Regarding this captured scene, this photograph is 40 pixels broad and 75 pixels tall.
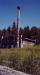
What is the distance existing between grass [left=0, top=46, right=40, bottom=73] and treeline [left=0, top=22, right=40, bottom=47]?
0.17m

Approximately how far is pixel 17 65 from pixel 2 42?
63cm

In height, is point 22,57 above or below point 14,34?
below

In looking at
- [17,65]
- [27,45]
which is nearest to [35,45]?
[27,45]

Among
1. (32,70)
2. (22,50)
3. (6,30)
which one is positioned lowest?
(32,70)

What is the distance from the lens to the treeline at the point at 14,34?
3693 millimetres

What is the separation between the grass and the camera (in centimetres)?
349

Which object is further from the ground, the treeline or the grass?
the treeline

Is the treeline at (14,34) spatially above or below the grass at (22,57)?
above

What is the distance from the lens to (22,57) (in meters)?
3.64

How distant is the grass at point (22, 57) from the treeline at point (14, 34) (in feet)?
0.57

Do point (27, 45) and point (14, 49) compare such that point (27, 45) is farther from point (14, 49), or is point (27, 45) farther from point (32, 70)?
point (32, 70)

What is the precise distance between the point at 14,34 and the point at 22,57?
1.59 feet

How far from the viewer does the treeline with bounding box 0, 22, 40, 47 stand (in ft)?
12.1

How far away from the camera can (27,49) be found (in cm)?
377
